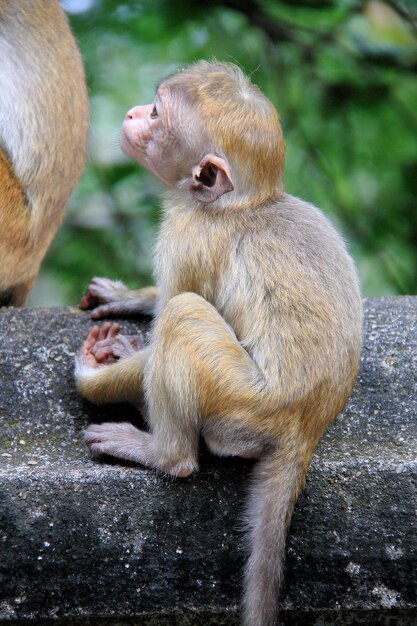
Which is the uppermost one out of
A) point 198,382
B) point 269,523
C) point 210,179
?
point 210,179

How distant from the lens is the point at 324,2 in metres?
5.38

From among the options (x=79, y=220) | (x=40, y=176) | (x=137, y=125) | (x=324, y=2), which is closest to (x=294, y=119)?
(x=324, y=2)

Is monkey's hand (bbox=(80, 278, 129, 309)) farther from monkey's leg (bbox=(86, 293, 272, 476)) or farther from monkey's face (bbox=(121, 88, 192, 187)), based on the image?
monkey's leg (bbox=(86, 293, 272, 476))

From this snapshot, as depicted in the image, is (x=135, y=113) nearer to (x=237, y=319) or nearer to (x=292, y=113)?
(x=237, y=319)

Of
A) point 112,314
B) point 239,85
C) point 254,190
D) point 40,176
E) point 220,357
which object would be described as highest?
point 239,85

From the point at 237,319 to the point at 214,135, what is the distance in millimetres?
646

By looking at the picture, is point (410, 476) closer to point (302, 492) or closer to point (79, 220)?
point (302, 492)

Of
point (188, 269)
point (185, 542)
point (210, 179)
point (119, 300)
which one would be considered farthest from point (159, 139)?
point (185, 542)

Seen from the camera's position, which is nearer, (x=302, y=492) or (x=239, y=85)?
(x=302, y=492)

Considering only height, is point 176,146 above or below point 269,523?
above

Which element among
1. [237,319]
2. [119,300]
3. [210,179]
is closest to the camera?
[237,319]

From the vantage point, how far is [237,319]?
309 cm

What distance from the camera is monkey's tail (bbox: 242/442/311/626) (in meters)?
2.73

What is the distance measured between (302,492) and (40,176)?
2025 mm
